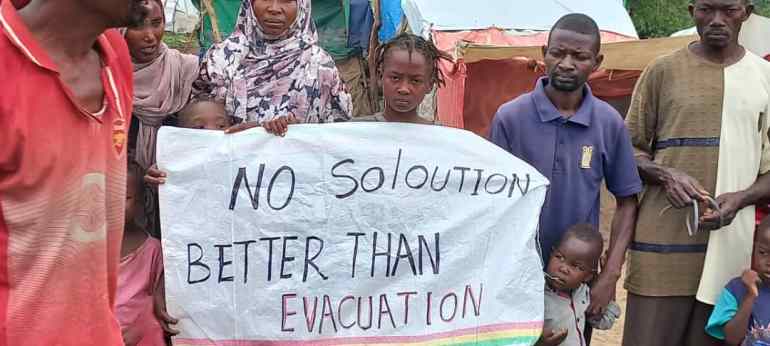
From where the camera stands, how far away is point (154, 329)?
3211mm

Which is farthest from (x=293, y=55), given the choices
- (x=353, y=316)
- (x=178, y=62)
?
(x=353, y=316)

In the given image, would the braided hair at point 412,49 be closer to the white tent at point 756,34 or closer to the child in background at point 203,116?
the child in background at point 203,116

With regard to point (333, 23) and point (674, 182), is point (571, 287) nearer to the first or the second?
point (674, 182)

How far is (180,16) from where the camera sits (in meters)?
15.1

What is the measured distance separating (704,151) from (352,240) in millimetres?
1595

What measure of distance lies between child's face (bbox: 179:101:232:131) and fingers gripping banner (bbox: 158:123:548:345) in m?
0.14

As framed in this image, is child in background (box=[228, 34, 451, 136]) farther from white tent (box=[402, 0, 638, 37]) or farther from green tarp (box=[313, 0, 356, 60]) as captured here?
white tent (box=[402, 0, 638, 37])

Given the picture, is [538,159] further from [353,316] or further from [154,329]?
[154,329]

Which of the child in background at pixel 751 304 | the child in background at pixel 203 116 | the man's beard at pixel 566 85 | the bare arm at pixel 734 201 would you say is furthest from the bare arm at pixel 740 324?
the child in background at pixel 203 116

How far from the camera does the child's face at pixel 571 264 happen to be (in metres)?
3.35

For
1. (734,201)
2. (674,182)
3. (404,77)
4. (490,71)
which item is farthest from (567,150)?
(490,71)

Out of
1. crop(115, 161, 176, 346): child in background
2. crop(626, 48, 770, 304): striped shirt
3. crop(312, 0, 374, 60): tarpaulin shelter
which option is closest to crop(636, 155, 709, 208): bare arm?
crop(626, 48, 770, 304): striped shirt

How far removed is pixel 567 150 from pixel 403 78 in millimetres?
703

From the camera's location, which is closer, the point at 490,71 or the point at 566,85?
the point at 566,85
